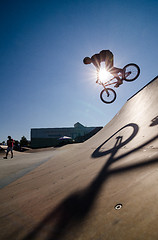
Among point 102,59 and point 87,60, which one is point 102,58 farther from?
point 87,60

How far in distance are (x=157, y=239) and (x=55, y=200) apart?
3.37ft

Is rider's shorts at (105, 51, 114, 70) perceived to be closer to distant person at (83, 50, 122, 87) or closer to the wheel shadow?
distant person at (83, 50, 122, 87)

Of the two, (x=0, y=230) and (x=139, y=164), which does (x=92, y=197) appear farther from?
(x=0, y=230)

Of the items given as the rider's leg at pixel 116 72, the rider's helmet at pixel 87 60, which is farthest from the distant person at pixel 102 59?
the rider's leg at pixel 116 72

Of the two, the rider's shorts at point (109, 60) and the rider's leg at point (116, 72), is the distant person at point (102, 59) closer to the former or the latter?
the rider's shorts at point (109, 60)

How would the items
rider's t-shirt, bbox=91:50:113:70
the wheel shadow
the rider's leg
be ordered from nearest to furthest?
the wheel shadow
rider's t-shirt, bbox=91:50:113:70
the rider's leg

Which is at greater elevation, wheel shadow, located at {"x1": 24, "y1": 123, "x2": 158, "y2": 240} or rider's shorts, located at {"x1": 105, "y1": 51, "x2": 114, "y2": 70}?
rider's shorts, located at {"x1": 105, "y1": 51, "x2": 114, "y2": 70}

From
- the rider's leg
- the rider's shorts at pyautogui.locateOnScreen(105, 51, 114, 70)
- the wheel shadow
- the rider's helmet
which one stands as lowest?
the wheel shadow

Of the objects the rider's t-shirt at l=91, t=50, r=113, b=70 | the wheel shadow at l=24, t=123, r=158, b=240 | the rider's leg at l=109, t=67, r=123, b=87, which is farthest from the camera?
the rider's leg at l=109, t=67, r=123, b=87

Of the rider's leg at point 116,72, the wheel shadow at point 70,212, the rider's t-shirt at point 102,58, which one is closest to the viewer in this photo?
the wheel shadow at point 70,212

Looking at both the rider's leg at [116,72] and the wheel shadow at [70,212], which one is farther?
the rider's leg at [116,72]

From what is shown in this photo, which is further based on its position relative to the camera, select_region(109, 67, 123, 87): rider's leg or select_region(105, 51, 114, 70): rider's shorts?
select_region(109, 67, 123, 87): rider's leg

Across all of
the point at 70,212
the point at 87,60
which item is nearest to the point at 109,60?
the point at 87,60

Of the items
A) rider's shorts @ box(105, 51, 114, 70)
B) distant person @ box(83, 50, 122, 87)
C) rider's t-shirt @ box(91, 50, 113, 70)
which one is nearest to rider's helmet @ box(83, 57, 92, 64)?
distant person @ box(83, 50, 122, 87)
